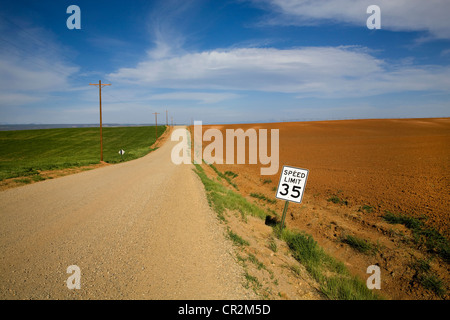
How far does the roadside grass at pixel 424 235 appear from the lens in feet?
24.4

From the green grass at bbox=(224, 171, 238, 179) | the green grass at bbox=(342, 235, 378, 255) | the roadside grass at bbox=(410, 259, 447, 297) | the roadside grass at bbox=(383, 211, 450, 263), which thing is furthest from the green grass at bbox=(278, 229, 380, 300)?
the green grass at bbox=(224, 171, 238, 179)

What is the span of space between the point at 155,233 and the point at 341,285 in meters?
4.92

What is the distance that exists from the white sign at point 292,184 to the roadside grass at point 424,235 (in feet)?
17.4

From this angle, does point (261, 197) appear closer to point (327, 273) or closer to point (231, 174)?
point (231, 174)

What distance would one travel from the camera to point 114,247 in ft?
17.6

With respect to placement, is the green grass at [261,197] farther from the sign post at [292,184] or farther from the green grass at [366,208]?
the sign post at [292,184]

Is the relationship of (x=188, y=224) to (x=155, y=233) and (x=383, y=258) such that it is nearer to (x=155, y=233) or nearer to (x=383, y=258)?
(x=155, y=233)

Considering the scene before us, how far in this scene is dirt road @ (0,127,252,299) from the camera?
13.0 feet

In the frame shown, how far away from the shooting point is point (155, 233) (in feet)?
20.4

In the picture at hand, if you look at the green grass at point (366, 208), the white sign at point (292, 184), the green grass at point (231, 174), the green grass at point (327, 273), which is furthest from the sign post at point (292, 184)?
the green grass at point (231, 174)
